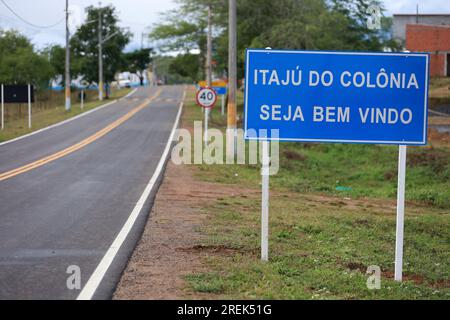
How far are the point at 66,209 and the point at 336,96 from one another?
6.38 m

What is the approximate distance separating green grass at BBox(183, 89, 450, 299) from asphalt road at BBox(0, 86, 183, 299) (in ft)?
4.60

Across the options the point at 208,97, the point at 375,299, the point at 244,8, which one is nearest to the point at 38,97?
the point at 244,8

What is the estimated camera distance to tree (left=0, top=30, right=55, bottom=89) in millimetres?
68250

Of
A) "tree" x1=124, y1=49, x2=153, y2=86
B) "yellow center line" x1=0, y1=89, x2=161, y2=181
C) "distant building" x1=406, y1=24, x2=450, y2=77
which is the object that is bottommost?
"yellow center line" x1=0, y1=89, x2=161, y2=181

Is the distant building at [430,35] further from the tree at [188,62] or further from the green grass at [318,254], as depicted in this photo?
the green grass at [318,254]

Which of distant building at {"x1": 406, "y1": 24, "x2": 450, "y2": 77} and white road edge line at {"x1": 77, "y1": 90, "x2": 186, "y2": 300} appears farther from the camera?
distant building at {"x1": 406, "y1": 24, "x2": 450, "y2": 77}

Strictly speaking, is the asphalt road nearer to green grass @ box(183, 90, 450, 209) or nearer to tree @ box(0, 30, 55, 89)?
green grass @ box(183, 90, 450, 209)

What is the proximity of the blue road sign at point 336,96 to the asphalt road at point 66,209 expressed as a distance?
265 centimetres

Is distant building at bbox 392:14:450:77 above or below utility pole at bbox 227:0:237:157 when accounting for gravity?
above

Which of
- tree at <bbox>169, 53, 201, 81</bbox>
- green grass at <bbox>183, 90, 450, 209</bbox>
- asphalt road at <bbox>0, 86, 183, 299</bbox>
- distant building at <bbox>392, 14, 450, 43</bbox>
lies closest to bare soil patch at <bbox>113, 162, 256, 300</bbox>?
asphalt road at <bbox>0, 86, 183, 299</bbox>

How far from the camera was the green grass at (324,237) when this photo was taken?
8.36 metres

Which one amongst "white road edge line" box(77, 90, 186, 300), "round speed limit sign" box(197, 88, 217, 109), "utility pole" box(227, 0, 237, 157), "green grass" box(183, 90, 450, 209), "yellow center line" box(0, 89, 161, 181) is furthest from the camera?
"round speed limit sign" box(197, 88, 217, 109)

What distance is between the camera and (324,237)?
39.9 feet
